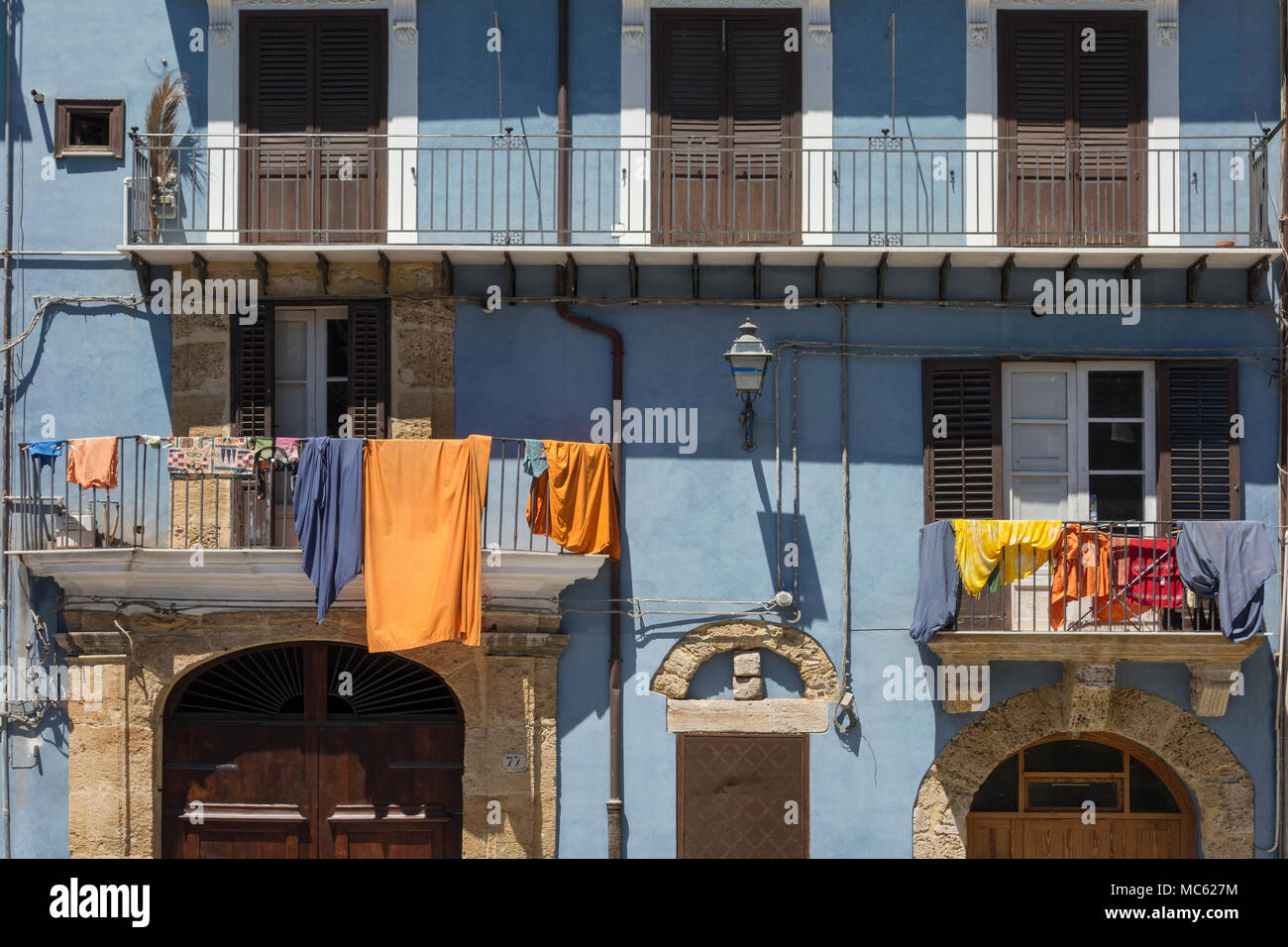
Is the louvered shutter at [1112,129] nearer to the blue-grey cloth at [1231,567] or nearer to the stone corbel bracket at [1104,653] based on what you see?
the blue-grey cloth at [1231,567]

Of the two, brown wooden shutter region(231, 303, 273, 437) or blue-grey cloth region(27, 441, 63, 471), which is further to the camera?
brown wooden shutter region(231, 303, 273, 437)

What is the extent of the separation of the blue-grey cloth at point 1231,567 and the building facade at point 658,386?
1.59ft

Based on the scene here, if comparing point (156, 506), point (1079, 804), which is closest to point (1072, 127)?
point (1079, 804)

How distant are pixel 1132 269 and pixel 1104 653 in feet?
10.6

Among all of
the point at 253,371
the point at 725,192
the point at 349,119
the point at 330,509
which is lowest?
the point at 330,509

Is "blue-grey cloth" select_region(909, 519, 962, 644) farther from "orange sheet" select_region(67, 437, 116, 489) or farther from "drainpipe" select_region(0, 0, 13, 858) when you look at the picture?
"drainpipe" select_region(0, 0, 13, 858)

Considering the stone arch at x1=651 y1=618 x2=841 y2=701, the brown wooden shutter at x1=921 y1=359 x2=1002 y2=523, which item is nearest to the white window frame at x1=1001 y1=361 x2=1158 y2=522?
the brown wooden shutter at x1=921 y1=359 x2=1002 y2=523

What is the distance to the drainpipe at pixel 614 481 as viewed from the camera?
45.3ft

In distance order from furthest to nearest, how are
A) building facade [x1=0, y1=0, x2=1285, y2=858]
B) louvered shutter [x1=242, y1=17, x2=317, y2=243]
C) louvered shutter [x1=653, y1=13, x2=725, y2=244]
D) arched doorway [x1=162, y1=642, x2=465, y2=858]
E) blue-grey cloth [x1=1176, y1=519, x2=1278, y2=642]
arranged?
louvered shutter [x1=242, y1=17, x2=317, y2=243]
louvered shutter [x1=653, y1=13, x2=725, y2=244]
arched doorway [x1=162, y1=642, x2=465, y2=858]
building facade [x1=0, y1=0, x2=1285, y2=858]
blue-grey cloth [x1=1176, y1=519, x2=1278, y2=642]

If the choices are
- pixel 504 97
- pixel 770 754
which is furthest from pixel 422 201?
pixel 770 754

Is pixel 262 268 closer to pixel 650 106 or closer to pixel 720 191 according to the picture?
pixel 650 106

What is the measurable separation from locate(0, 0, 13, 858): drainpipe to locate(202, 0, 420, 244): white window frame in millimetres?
1657

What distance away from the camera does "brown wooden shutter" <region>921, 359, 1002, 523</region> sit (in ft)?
45.8

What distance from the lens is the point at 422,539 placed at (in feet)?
43.2
